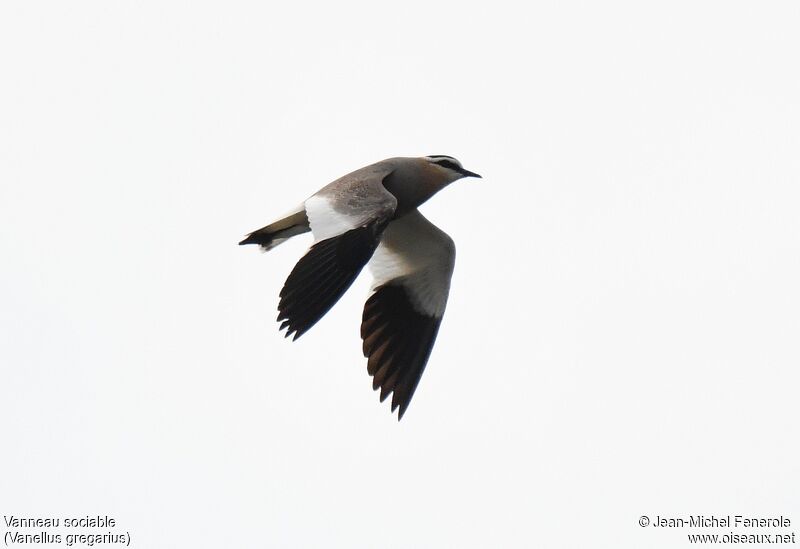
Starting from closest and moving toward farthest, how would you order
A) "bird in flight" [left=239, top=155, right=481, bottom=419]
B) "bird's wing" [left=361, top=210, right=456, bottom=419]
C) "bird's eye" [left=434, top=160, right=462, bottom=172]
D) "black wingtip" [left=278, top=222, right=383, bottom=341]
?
"black wingtip" [left=278, top=222, right=383, bottom=341] < "bird in flight" [left=239, top=155, right=481, bottom=419] < "bird's wing" [left=361, top=210, right=456, bottom=419] < "bird's eye" [left=434, top=160, right=462, bottom=172]

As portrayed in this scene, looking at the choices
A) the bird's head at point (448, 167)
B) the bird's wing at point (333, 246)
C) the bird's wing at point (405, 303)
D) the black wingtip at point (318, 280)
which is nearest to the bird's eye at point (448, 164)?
the bird's head at point (448, 167)

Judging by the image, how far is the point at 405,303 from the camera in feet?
39.0

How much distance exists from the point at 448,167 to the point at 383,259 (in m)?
1.14

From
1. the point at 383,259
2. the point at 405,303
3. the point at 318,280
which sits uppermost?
the point at 383,259

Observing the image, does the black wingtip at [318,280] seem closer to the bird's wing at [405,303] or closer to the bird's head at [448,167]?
the bird's wing at [405,303]

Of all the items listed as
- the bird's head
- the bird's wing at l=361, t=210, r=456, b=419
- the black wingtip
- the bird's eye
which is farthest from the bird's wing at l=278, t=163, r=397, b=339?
the bird's wing at l=361, t=210, r=456, b=419

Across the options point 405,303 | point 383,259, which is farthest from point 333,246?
point 383,259

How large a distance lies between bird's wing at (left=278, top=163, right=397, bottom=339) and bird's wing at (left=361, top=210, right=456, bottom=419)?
1.43 meters

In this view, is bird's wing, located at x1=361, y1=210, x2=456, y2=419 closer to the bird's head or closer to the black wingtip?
the bird's head

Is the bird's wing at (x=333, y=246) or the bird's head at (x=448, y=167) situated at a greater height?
the bird's head at (x=448, y=167)

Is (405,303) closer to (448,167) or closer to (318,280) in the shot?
(448,167)

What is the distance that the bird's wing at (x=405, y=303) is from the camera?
11.3 m

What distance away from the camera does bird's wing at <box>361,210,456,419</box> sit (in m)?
11.3

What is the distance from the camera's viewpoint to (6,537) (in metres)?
12.0
